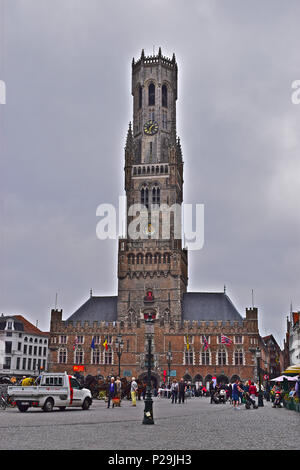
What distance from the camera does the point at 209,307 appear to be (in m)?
82.8

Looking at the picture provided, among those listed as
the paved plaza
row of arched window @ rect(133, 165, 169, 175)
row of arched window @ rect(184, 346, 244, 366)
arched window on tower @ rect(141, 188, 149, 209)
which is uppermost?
row of arched window @ rect(133, 165, 169, 175)

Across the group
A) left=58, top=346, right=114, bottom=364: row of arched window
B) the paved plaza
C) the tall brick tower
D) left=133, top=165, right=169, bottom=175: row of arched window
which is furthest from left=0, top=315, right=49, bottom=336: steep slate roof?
the paved plaza

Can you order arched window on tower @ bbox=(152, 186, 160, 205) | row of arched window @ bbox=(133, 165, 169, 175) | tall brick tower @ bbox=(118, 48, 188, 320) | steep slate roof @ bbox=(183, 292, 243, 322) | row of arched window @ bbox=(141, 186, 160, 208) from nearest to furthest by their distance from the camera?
tall brick tower @ bbox=(118, 48, 188, 320) < steep slate roof @ bbox=(183, 292, 243, 322) < arched window on tower @ bbox=(152, 186, 160, 205) < row of arched window @ bbox=(141, 186, 160, 208) < row of arched window @ bbox=(133, 165, 169, 175)

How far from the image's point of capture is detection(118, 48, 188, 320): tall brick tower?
80062 mm

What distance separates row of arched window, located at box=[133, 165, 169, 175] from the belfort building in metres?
0.17

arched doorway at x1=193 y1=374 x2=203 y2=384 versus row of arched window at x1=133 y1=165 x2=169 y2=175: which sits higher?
row of arched window at x1=133 y1=165 x2=169 y2=175

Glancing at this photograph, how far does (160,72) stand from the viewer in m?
94.3

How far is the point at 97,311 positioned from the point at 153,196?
68.4 ft

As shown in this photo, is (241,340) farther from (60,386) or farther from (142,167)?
(60,386)

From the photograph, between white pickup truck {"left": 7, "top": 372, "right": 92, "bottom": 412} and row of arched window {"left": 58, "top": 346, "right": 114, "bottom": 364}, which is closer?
white pickup truck {"left": 7, "top": 372, "right": 92, "bottom": 412}

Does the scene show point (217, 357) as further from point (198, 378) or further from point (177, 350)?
point (177, 350)

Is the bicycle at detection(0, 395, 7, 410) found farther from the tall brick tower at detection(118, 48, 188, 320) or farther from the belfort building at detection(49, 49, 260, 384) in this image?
the tall brick tower at detection(118, 48, 188, 320)

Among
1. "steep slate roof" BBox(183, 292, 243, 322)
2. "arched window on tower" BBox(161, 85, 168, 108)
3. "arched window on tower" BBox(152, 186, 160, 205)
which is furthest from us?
"arched window on tower" BBox(161, 85, 168, 108)
